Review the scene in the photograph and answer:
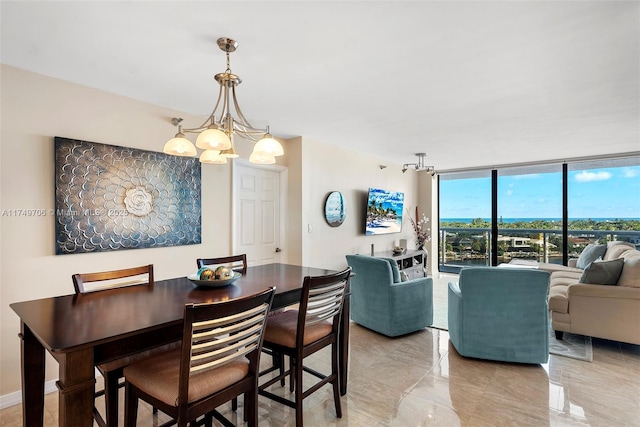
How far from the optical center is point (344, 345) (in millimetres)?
2324

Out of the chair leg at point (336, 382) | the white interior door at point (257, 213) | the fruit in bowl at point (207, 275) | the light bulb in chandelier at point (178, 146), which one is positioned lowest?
the chair leg at point (336, 382)

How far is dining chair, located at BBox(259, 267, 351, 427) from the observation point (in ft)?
6.05

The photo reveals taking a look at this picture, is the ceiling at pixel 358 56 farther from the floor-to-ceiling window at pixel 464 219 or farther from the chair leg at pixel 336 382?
the floor-to-ceiling window at pixel 464 219

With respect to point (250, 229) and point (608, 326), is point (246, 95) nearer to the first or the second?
point (250, 229)

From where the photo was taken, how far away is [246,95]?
9.21ft


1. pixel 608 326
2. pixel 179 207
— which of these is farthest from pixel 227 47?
pixel 608 326

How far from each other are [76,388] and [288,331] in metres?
1.04

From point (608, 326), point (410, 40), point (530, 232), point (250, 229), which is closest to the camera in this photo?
point (410, 40)

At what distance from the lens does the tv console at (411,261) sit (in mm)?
5660

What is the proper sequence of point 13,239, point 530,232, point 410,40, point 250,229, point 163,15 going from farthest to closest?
Result: point 530,232, point 250,229, point 13,239, point 410,40, point 163,15

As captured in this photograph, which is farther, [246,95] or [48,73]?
[246,95]

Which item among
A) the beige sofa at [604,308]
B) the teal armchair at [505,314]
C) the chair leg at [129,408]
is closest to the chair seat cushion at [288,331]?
the chair leg at [129,408]

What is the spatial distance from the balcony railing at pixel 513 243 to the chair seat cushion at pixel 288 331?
5.70 meters

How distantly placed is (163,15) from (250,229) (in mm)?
2526
